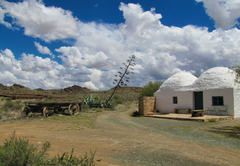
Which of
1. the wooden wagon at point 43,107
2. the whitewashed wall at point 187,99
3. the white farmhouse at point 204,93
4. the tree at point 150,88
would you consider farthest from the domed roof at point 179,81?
the tree at point 150,88

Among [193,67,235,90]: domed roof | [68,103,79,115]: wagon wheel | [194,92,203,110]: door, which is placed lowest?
[68,103,79,115]: wagon wheel

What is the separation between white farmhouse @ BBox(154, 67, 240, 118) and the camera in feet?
43.1

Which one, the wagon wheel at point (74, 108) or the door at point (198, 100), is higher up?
the door at point (198, 100)

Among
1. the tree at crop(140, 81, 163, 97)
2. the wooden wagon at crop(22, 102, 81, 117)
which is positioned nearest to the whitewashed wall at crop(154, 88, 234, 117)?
the wooden wagon at crop(22, 102, 81, 117)

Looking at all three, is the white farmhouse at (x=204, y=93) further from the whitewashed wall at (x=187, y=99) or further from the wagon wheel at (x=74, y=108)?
the wagon wheel at (x=74, y=108)

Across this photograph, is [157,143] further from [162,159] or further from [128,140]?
[162,159]

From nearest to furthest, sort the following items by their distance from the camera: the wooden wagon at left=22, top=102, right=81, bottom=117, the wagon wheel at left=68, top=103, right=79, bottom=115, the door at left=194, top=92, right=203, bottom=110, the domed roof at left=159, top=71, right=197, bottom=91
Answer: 1. the wooden wagon at left=22, top=102, right=81, bottom=117
2. the wagon wheel at left=68, top=103, right=79, bottom=115
3. the door at left=194, top=92, right=203, bottom=110
4. the domed roof at left=159, top=71, right=197, bottom=91

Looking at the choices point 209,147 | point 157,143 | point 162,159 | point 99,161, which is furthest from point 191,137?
point 99,161

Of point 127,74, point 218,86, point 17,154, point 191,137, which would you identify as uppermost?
point 127,74

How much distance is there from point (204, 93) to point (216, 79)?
58.6 inches

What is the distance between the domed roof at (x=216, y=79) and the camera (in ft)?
44.9

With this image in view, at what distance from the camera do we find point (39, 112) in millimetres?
12445

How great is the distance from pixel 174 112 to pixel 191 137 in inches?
361

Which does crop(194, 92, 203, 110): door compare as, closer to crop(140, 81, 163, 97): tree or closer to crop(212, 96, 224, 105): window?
crop(212, 96, 224, 105): window
